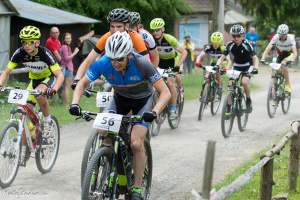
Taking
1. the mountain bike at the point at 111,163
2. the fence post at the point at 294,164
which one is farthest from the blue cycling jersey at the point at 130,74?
the fence post at the point at 294,164

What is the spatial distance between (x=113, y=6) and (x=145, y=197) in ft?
75.8

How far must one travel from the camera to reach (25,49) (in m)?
9.04

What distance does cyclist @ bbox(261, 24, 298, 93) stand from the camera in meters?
15.7

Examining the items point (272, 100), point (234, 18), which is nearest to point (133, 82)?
point (272, 100)

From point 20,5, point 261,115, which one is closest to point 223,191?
point 261,115

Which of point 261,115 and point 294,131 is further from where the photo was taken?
point 261,115

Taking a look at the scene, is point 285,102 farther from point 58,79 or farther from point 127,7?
point 127,7

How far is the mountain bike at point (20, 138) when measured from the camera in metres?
8.43

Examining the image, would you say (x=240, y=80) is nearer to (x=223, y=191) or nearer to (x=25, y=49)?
(x=25, y=49)

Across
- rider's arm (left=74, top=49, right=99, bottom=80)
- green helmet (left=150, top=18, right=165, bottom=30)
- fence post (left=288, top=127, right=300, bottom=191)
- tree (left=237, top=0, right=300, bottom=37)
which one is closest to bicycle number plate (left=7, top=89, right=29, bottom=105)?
rider's arm (left=74, top=49, right=99, bottom=80)

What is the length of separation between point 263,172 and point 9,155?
3.11 meters

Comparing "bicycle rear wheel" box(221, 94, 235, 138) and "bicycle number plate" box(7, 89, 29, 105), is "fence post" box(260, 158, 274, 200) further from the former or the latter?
"bicycle rear wheel" box(221, 94, 235, 138)

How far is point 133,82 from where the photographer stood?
23.5ft

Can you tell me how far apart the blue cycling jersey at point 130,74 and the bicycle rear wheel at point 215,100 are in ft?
26.8
